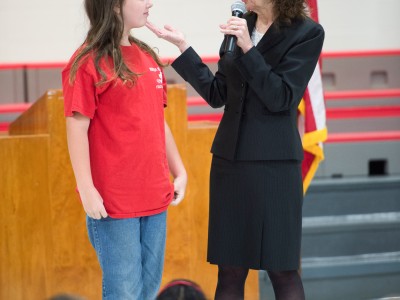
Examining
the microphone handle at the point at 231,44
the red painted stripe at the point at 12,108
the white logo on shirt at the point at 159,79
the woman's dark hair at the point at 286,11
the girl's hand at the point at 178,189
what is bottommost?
the red painted stripe at the point at 12,108

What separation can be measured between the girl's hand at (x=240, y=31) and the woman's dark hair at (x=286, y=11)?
0.14 meters

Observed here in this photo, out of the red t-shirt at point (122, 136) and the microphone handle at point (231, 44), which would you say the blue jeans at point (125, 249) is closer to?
the red t-shirt at point (122, 136)

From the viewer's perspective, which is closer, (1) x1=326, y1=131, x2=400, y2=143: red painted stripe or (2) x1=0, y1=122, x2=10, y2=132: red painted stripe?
(2) x1=0, y1=122, x2=10, y2=132: red painted stripe

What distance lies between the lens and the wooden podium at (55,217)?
10.8ft

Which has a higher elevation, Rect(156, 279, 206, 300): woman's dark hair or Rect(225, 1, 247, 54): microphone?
Rect(225, 1, 247, 54): microphone

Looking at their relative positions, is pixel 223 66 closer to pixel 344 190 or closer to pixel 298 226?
pixel 298 226

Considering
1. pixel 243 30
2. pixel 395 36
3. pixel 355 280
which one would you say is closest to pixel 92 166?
pixel 243 30

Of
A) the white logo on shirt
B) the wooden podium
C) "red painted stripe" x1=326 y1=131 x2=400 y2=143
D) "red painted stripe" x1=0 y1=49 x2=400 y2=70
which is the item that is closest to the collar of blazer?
the white logo on shirt

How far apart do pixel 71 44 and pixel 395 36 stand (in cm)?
193

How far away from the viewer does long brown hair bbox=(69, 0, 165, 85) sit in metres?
2.19

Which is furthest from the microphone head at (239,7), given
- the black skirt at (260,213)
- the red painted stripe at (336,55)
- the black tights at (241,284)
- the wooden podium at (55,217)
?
the red painted stripe at (336,55)

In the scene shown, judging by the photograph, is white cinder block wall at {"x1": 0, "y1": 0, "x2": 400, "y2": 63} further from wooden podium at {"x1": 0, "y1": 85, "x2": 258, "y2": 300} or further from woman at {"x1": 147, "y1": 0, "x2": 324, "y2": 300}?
woman at {"x1": 147, "y1": 0, "x2": 324, "y2": 300}

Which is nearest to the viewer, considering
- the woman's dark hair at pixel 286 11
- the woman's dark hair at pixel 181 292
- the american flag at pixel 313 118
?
the woman's dark hair at pixel 181 292

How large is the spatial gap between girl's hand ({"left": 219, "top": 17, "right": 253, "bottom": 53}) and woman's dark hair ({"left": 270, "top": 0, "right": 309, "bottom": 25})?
140 millimetres
